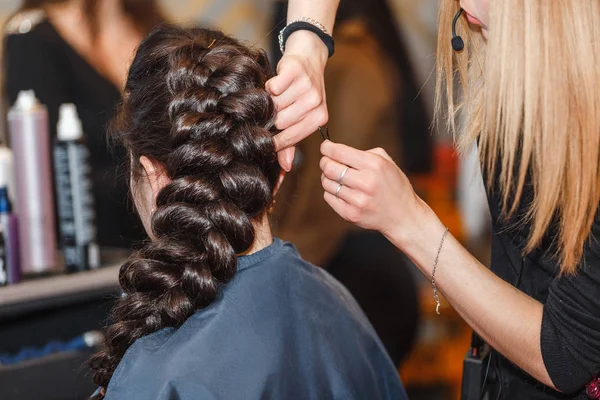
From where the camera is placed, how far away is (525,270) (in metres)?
1.33

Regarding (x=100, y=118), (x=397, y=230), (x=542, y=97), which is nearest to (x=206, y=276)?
(x=397, y=230)

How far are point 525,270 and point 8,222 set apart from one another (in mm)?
1120

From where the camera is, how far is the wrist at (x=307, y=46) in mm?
1428

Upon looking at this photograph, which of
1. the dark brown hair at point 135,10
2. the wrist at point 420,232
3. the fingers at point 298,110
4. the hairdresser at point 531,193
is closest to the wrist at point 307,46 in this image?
the fingers at point 298,110

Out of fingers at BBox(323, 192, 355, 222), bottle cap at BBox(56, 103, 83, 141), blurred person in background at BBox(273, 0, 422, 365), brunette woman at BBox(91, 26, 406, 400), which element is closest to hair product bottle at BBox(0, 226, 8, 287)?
bottle cap at BBox(56, 103, 83, 141)

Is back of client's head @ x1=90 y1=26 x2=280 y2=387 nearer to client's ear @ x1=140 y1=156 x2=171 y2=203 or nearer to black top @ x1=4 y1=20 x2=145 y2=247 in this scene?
client's ear @ x1=140 y1=156 x2=171 y2=203

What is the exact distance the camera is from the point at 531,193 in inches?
48.1

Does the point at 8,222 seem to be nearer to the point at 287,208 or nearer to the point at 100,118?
the point at 100,118

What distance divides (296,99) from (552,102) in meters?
0.47

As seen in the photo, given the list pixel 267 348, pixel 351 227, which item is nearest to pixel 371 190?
pixel 267 348

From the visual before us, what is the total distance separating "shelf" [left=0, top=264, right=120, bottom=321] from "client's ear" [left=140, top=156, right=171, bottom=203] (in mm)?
494

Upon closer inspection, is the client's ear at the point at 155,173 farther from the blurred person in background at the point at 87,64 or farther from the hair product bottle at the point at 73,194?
the blurred person in background at the point at 87,64

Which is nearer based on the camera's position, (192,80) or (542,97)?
(542,97)

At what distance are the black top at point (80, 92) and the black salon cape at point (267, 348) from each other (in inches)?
39.2
